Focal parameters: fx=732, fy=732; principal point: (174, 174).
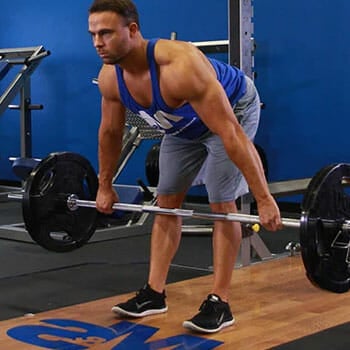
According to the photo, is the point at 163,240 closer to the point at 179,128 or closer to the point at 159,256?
the point at 159,256

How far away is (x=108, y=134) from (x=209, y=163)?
1.18 ft

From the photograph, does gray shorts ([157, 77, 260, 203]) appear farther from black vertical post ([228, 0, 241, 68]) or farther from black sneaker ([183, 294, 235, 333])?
black vertical post ([228, 0, 241, 68])

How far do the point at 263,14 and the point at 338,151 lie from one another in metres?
1.14

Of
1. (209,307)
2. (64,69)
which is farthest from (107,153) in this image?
(64,69)

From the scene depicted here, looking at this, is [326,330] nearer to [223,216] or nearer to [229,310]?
[229,310]

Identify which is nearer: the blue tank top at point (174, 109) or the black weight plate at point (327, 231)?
the black weight plate at point (327, 231)

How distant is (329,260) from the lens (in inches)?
81.4

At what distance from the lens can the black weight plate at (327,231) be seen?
2.00 m

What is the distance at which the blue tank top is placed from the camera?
223 cm

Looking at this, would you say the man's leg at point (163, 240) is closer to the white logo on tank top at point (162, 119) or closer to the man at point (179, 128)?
the man at point (179, 128)

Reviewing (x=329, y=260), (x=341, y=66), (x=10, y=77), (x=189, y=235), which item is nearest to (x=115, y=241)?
(x=189, y=235)

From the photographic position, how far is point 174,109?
7.39ft

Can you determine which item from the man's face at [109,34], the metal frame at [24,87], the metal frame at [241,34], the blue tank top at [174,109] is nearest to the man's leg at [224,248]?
the blue tank top at [174,109]

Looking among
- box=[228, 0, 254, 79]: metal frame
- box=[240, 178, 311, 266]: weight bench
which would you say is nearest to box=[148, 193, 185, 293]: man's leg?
box=[240, 178, 311, 266]: weight bench
